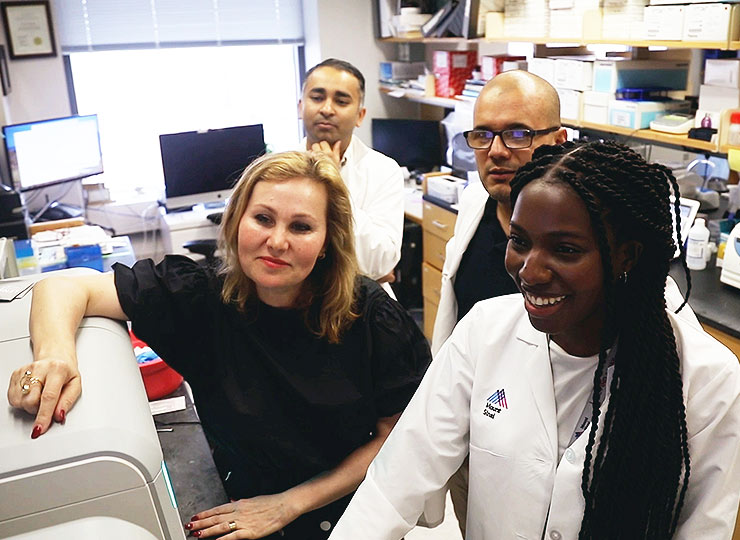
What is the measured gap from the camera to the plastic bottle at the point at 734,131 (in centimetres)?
227

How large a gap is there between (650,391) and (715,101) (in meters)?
1.91

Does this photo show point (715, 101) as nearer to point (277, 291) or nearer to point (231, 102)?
point (277, 291)

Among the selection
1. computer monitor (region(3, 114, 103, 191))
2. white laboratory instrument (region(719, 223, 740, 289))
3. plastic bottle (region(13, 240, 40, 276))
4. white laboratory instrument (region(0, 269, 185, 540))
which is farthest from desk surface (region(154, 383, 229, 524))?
computer monitor (region(3, 114, 103, 191))

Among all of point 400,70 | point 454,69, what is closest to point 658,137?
point 454,69

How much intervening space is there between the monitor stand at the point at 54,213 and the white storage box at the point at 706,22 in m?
3.17

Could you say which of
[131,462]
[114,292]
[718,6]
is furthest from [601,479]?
[718,6]

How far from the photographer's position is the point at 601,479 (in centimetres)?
87

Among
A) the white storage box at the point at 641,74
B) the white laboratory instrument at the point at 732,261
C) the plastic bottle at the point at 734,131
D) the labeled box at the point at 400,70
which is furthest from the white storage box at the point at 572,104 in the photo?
the labeled box at the point at 400,70

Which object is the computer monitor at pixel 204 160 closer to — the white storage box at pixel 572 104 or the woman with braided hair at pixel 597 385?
the white storage box at pixel 572 104

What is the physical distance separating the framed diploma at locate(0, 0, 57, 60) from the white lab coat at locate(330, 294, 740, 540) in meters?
3.75

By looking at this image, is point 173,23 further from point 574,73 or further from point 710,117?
point 710,117

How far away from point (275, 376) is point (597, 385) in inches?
24.1

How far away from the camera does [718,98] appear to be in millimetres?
2367

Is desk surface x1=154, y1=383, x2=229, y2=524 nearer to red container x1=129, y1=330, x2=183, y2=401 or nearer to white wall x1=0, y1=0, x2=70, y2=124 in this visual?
red container x1=129, y1=330, x2=183, y2=401
